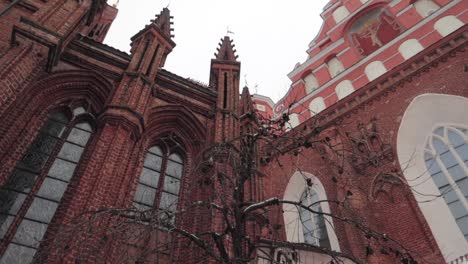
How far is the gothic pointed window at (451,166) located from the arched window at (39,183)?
9254 mm

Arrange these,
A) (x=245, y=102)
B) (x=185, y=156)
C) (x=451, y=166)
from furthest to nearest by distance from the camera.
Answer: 1. (x=245, y=102)
2. (x=451, y=166)
3. (x=185, y=156)

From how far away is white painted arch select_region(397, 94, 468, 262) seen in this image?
8.63 meters

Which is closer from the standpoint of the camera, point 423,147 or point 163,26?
point 423,147

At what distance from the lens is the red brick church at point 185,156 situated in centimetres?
534

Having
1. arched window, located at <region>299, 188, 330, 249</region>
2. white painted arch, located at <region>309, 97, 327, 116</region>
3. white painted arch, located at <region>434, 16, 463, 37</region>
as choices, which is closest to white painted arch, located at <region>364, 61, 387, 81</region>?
white painted arch, located at <region>309, 97, 327, 116</region>

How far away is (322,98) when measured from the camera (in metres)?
16.6

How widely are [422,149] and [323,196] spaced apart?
344cm

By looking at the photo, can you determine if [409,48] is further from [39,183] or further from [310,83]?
[39,183]

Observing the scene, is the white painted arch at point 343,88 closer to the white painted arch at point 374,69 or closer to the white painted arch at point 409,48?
the white painted arch at point 374,69

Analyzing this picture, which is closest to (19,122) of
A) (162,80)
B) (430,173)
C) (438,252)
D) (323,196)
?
(162,80)

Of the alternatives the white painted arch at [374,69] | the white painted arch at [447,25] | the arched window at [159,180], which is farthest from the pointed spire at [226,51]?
the white painted arch at [447,25]

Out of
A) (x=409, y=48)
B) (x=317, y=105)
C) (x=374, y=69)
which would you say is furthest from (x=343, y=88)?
(x=409, y=48)

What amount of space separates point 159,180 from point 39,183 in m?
2.55

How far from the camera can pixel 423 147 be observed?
34.5 feet
